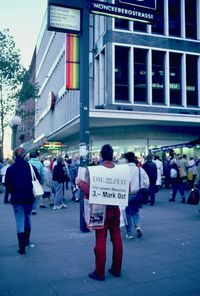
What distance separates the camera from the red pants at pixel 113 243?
15.9 feet

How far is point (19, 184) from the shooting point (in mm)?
6316

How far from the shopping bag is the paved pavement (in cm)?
77

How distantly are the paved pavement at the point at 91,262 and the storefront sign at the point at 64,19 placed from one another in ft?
15.9

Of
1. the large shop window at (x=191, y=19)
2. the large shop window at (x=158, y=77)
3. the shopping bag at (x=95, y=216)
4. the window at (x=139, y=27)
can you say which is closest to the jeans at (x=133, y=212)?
the shopping bag at (x=95, y=216)

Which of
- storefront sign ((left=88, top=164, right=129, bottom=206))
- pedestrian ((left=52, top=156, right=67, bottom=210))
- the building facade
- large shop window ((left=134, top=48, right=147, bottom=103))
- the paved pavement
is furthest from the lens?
large shop window ((left=134, top=48, right=147, bottom=103))

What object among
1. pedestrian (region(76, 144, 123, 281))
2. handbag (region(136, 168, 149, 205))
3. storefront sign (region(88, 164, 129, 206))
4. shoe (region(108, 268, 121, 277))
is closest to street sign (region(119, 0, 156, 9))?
pedestrian (region(76, 144, 123, 281))

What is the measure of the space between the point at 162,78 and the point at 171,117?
12.0ft

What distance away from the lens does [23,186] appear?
6.33 metres

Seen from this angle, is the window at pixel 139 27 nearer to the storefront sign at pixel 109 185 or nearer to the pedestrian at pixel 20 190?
the pedestrian at pixel 20 190

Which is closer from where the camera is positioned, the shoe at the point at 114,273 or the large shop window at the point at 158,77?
the shoe at the point at 114,273

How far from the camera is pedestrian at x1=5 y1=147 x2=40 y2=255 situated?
20.5 feet

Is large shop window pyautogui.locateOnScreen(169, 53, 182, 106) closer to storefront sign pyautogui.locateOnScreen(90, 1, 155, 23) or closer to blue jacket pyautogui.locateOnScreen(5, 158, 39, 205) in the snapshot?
storefront sign pyautogui.locateOnScreen(90, 1, 155, 23)

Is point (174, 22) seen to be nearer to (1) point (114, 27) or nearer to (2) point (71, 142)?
(1) point (114, 27)

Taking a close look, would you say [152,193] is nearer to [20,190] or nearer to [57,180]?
[57,180]
